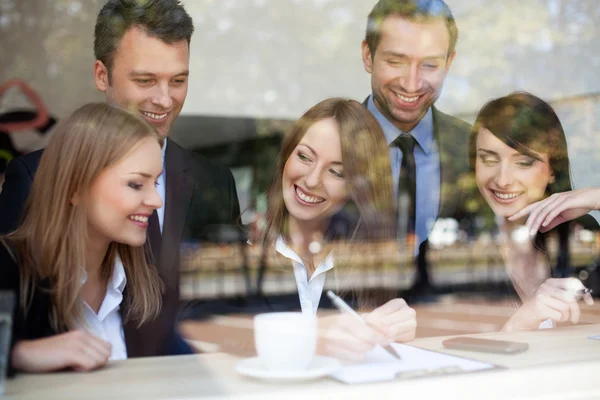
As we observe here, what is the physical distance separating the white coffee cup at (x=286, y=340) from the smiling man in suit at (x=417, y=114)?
1.67 m

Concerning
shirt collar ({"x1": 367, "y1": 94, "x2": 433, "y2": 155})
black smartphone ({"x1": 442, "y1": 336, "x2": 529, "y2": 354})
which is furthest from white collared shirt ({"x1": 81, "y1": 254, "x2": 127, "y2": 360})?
shirt collar ({"x1": 367, "y1": 94, "x2": 433, "y2": 155})

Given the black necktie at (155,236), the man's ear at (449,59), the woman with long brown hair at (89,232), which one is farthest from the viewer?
the man's ear at (449,59)

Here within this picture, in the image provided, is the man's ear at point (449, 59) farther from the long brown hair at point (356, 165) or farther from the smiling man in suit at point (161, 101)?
the smiling man in suit at point (161, 101)

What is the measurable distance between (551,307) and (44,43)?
2205 millimetres

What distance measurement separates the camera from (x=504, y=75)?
10.8 ft

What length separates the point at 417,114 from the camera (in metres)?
2.94

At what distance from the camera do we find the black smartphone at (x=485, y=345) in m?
1.50

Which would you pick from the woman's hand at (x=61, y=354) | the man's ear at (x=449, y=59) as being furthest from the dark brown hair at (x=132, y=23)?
the man's ear at (x=449, y=59)

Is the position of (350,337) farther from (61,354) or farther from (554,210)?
(554,210)

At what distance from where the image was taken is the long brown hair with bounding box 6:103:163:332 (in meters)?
1.63

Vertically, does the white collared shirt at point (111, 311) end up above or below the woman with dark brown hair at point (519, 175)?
below

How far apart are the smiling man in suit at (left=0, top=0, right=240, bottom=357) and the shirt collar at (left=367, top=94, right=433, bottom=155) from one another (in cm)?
75

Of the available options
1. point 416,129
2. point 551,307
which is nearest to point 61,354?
point 551,307

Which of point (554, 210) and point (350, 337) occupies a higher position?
point (554, 210)
